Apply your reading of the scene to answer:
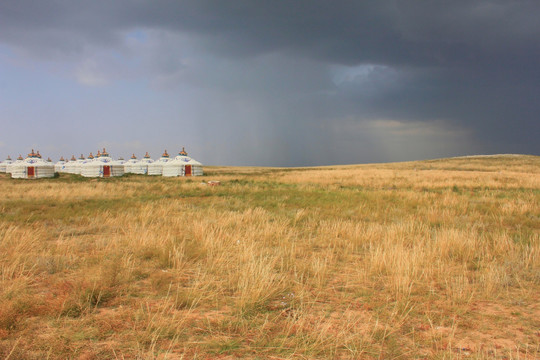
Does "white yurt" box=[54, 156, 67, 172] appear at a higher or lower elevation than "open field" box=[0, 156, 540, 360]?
higher

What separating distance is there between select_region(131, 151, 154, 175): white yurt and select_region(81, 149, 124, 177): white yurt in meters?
6.05

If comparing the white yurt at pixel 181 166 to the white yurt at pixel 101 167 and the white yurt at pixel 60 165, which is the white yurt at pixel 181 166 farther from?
the white yurt at pixel 60 165

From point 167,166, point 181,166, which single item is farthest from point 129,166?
point 181,166

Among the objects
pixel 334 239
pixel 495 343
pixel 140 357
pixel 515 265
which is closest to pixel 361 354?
pixel 495 343

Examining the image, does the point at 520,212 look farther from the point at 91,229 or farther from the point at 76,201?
the point at 76,201

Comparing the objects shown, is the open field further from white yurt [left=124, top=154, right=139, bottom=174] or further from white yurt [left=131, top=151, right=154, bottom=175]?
white yurt [left=124, top=154, right=139, bottom=174]

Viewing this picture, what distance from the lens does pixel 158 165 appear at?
165 ft

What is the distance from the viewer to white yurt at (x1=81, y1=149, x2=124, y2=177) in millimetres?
44969

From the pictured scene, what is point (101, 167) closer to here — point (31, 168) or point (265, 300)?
point (31, 168)

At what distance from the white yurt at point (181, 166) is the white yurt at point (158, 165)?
6.05ft

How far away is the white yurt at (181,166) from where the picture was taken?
45.8 metres

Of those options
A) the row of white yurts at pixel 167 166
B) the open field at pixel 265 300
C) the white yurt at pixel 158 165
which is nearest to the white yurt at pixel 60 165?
the row of white yurts at pixel 167 166

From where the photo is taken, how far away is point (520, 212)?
12.0 metres

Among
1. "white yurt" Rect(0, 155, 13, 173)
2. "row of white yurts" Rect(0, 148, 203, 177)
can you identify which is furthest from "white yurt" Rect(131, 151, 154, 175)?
"white yurt" Rect(0, 155, 13, 173)
